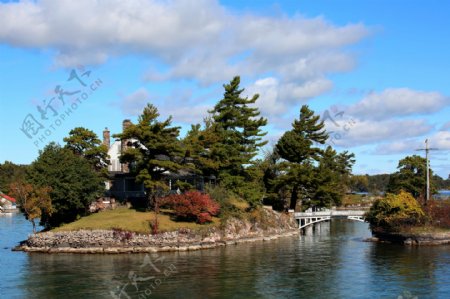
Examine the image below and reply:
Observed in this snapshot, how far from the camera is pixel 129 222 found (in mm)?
61656

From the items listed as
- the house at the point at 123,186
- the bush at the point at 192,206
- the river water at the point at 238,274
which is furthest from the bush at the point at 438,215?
the house at the point at 123,186

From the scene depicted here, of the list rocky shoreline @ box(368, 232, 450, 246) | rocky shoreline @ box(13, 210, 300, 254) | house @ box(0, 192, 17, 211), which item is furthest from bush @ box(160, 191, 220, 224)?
house @ box(0, 192, 17, 211)

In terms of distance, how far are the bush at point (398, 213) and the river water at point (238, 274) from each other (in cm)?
663

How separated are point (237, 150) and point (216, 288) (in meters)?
43.4

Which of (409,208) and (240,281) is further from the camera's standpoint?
(409,208)

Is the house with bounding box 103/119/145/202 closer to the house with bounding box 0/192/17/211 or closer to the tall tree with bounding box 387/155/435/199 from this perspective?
the tall tree with bounding box 387/155/435/199

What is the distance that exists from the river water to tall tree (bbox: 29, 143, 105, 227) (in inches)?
327

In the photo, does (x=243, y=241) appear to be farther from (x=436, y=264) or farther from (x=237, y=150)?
(x=436, y=264)

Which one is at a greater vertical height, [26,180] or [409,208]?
[26,180]

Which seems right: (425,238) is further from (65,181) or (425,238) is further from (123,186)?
(65,181)

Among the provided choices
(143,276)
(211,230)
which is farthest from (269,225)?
(143,276)

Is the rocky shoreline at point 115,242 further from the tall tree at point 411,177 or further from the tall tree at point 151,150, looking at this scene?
the tall tree at point 411,177

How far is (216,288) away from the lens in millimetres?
37719

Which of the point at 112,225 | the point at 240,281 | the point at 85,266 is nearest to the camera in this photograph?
the point at 240,281
